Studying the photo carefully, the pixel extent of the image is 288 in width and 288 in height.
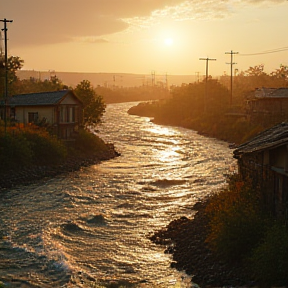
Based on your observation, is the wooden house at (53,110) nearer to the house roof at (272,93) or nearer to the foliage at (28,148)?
the foliage at (28,148)

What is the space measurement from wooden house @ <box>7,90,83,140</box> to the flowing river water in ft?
17.3

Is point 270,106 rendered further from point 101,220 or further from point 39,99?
point 101,220

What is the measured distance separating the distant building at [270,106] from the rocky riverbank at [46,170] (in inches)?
630

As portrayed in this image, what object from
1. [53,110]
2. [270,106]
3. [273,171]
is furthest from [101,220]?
[270,106]

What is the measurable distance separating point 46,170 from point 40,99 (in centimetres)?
927

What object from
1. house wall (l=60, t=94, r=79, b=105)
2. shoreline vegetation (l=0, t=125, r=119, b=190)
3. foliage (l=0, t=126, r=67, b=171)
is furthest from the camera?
house wall (l=60, t=94, r=79, b=105)

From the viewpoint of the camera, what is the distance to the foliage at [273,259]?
10219 mm

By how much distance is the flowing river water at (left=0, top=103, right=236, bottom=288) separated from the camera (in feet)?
42.7

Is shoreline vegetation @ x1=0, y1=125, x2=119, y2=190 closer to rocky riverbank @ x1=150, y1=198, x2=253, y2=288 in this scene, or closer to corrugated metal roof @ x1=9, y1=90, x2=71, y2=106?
corrugated metal roof @ x1=9, y1=90, x2=71, y2=106

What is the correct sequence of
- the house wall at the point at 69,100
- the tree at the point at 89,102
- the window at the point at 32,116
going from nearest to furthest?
1. the house wall at the point at 69,100
2. the window at the point at 32,116
3. the tree at the point at 89,102

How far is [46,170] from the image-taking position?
30.5 metres

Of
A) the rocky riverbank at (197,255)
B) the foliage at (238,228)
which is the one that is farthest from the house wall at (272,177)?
the rocky riverbank at (197,255)

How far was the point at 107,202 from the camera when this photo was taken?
21.5 metres

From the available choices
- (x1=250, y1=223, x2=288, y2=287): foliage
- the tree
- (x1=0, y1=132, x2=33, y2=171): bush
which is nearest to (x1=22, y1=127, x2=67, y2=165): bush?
(x1=0, y1=132, x2=33, y2=171): bush
